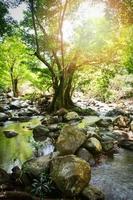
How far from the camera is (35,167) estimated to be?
36.4 ft

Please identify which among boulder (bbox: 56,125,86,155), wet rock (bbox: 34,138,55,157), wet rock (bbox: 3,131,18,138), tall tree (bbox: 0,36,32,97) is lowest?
wet rock (bbox: 34,138,55,157)

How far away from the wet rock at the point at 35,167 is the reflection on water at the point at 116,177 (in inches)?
70.2

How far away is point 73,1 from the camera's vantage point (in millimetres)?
25797

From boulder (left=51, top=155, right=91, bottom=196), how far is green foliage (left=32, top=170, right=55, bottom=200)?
0.82 ft

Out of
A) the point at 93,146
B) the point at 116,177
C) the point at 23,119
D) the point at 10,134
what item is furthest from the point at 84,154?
the point at 23,119

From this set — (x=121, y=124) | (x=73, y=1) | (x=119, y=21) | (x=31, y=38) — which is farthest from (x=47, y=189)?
(x=31, y=38)

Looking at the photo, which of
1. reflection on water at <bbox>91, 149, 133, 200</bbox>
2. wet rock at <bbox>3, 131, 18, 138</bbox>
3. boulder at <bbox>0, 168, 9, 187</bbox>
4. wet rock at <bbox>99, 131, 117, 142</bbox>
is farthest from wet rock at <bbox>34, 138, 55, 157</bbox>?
boulder at <bbox>0, 168, 9, 187</bbox>

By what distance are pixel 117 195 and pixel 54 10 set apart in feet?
64.4

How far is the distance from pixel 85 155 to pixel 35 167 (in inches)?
124

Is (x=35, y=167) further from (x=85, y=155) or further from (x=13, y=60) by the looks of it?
(x=13, y=60)

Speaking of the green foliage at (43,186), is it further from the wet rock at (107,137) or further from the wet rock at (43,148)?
the wet rock at (107,137)

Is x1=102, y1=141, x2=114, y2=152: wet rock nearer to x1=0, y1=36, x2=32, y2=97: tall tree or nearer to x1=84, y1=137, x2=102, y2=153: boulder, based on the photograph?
x1=84, y1=137, x2=102, y2=153: boulder

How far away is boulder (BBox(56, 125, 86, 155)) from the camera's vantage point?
13.0m

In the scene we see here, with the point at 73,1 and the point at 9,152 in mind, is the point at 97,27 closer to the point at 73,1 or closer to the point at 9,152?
the point at 73,1
